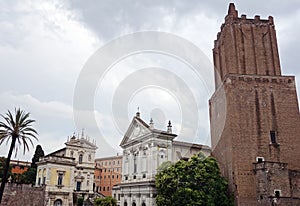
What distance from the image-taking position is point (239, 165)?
28078mm

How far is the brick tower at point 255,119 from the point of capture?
2673 cm

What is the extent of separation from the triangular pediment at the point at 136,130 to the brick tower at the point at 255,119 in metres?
9.05

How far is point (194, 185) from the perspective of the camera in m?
28.3

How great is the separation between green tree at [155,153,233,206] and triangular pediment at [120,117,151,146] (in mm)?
8724

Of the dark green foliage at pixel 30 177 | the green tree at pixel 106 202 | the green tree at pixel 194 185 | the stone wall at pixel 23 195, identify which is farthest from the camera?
the dark green foliage at pixel 30 177

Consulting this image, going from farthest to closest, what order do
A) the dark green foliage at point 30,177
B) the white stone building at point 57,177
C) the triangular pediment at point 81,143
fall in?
the triangular pediment at point 81,143, the dark green foliage at point 30,177, the white stone building at point 57,177

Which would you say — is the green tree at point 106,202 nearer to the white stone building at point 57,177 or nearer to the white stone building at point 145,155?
the white stone building at point 145,155

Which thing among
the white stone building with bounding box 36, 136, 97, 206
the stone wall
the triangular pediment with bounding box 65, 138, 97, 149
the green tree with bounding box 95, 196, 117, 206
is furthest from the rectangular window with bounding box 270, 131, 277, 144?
the triangular pediment with bounding box 65, 138, 97, 149

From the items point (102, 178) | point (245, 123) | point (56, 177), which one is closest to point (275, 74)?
point (245, 123)

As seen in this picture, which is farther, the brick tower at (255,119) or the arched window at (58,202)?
the arched window at (58,202)

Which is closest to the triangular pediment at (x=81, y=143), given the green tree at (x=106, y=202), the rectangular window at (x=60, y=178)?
the rectangular window at (x=60, y=178)

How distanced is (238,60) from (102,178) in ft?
190

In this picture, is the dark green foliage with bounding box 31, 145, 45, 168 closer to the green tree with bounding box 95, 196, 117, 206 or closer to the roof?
the green tree with bounding box 95, 196, 117, 206

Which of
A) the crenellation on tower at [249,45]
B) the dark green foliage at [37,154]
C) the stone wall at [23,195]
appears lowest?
the stone wall at [23,195]
